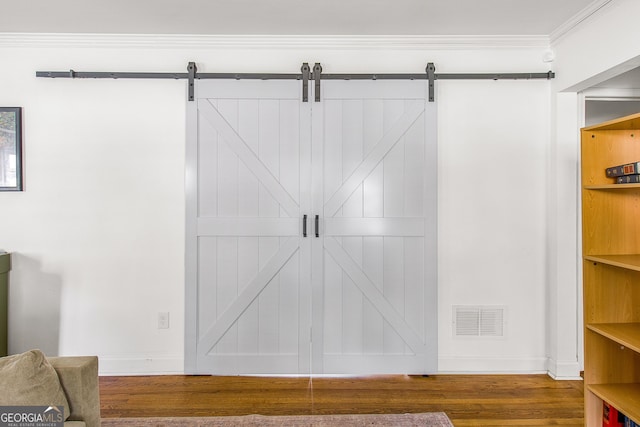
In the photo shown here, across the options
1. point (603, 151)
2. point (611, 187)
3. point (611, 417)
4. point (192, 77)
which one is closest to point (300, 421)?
point (611, 417)

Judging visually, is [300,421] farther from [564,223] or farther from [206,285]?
[564,223]

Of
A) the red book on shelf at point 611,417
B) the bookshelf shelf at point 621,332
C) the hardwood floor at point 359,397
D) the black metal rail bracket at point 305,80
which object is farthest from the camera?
the black metal rail bracket at point 305,80

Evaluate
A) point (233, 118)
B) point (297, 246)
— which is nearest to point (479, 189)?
point (297, 246)

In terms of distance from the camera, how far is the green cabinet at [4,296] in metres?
2.51

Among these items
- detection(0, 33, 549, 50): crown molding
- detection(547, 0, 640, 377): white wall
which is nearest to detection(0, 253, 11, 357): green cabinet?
detection(0, 33, 549, 50): crown molding

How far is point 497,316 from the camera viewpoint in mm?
2686

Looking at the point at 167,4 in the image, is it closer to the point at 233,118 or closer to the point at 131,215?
the point at 233,118

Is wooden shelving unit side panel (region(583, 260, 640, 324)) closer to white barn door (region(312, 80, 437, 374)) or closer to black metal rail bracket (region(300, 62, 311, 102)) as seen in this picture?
white barn door (region(312, 80, 437, 374))

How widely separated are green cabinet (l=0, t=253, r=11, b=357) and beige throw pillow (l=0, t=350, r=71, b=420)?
1.46m

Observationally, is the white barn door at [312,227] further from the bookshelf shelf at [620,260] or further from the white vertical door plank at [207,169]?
the bookshelf shelf at [620,260]

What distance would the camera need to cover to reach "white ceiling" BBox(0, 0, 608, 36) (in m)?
2.23

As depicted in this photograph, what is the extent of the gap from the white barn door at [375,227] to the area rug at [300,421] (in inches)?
20.8

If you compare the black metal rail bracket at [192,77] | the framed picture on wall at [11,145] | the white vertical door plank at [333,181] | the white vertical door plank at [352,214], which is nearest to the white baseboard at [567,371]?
the white vertical door plank at [352,214]

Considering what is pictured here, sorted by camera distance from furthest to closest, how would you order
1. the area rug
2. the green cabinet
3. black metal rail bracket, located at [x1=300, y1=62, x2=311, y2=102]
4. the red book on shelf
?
black metal rail bracket, located at [x1=300, y1=62, x2=311, y2=102] → the green cabinet → the area rug → the red book on shelf
